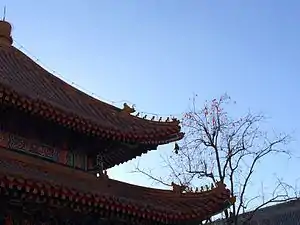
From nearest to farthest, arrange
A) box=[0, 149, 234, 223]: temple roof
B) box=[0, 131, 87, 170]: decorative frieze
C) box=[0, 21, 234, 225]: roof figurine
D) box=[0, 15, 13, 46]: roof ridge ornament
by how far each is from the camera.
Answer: box=[0, 149, 234, 223]: temple roof < box=[0, 21, 234, 225]: roof figurine < box=[0, 131, 87, 170]: decorative frieze < box=[0, 15, 13, 46]: roof ridge ornament

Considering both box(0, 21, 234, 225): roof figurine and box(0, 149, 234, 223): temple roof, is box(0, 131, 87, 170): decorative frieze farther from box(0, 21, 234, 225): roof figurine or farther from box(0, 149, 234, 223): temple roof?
box(0, 149, 234, 223): temple roof

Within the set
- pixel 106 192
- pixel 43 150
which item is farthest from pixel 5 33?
pixel 106 192

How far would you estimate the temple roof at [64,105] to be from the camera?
26.7 feet

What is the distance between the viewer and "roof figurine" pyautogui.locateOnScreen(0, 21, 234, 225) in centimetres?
739

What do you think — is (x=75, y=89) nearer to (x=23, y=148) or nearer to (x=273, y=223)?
(x=23, y=148)

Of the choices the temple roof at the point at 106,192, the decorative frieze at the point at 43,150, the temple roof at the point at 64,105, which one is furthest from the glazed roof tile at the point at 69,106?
the temple roof at the point at 106,192

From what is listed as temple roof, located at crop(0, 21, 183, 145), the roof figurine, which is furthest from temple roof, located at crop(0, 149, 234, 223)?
temple roof, located at crop(0, 21, 183, 145)

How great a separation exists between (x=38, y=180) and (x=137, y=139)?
10.0ft

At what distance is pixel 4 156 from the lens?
319 inches

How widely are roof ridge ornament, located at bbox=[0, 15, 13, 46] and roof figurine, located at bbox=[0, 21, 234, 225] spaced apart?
2cm

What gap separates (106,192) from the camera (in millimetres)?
8047

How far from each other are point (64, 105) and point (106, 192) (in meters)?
2.15

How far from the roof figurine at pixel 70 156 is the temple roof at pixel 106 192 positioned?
0.02m

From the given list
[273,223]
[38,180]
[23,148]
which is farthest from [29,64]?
[273,223]
